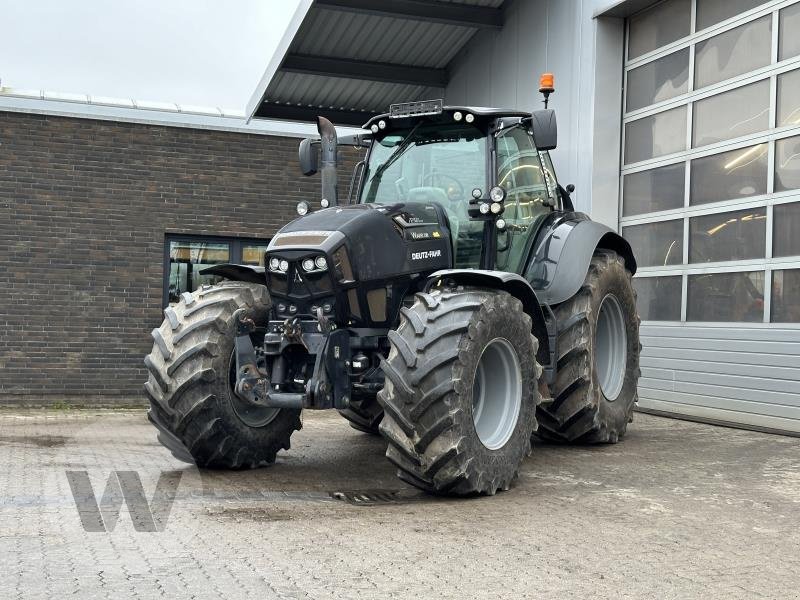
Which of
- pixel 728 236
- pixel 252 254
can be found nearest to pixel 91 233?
pixel 252 254

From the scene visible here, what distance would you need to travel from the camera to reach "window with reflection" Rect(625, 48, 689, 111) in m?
11.6

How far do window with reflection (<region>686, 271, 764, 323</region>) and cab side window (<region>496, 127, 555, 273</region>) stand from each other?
284cm

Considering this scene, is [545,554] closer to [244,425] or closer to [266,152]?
[244,425]

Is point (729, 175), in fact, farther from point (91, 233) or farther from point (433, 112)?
point (91, 233)

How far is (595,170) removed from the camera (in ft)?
40.5

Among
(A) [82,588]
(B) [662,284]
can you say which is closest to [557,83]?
(B) [662,284]

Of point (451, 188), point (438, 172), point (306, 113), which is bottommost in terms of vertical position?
point (451, 188)

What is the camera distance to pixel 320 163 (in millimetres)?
8547

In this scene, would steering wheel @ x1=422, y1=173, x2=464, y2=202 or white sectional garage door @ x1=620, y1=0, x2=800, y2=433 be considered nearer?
steering wheel @ x1=422, y1=173, x2=464, y2=202

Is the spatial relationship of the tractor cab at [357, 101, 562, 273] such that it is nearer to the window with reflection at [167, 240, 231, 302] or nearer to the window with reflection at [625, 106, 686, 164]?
the window with reflection at [625, 106, 686, 164]

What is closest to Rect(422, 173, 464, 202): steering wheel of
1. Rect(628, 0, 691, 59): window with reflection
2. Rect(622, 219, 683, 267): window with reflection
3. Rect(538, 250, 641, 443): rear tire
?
Rect(538, 250, 641, 443): rear tire

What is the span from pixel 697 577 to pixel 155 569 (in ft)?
8.36

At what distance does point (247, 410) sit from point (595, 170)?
21.3 ft

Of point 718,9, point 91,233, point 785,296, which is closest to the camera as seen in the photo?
point 785,296
